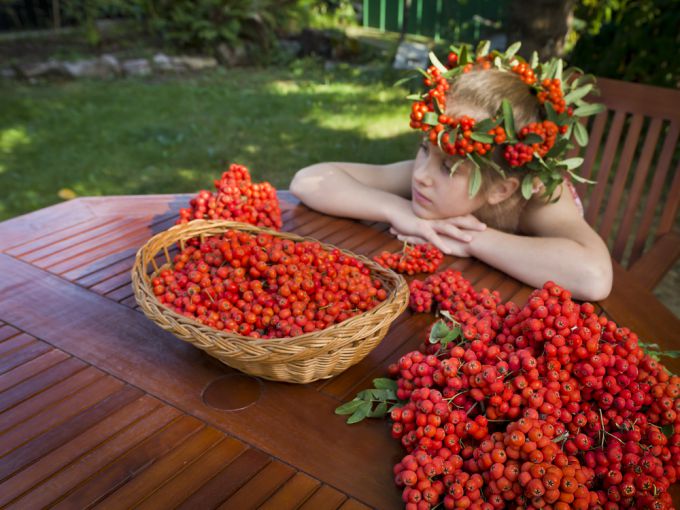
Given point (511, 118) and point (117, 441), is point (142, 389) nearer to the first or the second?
point (117, 441)

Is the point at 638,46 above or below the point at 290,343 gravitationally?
above

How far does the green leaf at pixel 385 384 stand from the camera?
1316 mm

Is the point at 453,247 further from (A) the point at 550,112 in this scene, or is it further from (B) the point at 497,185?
(A) the point at 550,112

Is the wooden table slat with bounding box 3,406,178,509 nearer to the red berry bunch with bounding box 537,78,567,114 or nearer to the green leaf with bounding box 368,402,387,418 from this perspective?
the green leaf with bounding box 368,402,387,418

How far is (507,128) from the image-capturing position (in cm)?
174

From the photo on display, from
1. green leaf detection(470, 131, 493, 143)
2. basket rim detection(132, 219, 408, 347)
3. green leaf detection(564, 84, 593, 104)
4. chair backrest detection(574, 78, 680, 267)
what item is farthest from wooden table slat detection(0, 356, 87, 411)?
chair backrest detection(574, 78, 680, 267)

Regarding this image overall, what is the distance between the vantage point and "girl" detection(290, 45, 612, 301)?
1.78 metres

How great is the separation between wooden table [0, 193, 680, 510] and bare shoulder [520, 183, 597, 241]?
27 centimetres

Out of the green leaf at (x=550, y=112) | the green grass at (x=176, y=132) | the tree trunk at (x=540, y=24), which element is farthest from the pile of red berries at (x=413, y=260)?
the green grass at (x=176, y=132)

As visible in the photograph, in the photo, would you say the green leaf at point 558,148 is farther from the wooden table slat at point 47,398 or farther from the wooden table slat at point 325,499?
the wooden table slat at point 47,398

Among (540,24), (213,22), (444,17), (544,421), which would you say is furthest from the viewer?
(444,17)

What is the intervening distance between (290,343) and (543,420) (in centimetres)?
54

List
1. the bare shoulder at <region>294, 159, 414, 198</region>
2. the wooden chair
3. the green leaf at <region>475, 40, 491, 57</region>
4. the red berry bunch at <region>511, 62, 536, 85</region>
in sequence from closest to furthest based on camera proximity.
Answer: the red berry bunch at <region>511, 62, 536, 85</region> → the green leaf at <region>475, 40, 491, 57</region> → the wooden chair → the bare shoulder at <region>294, 159, 414, 198</region>

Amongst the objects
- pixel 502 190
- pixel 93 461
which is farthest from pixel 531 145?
pixel 93 461
